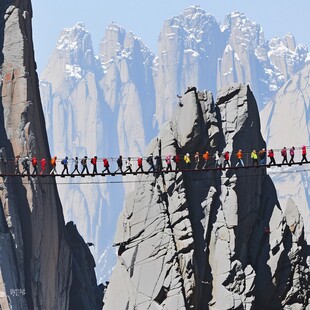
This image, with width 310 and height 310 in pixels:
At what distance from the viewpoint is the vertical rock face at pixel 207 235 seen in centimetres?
9931

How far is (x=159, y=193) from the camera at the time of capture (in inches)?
4001

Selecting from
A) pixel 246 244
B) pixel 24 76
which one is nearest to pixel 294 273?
pixel 246 244

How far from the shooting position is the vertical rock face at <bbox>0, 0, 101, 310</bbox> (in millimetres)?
117812

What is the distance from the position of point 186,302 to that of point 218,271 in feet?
17.8

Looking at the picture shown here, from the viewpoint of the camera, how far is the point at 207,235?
102625 mm

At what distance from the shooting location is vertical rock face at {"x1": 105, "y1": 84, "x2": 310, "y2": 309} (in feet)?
326

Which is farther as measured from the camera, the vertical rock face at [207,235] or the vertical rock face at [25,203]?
the vertical rock face at [25,203]

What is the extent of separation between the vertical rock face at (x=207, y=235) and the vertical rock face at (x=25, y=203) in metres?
18.4

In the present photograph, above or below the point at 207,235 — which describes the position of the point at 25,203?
above

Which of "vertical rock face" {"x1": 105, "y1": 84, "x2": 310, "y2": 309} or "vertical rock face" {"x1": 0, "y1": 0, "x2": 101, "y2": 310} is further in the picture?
"vertical rock face" {"x1": 0, "y1": 0, "x2": 101, "y2": 310}

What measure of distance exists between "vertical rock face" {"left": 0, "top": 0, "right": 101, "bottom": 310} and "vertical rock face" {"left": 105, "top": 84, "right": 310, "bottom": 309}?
1840cm

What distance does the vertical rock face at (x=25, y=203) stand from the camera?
387ft

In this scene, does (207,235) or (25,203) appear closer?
(207,235)

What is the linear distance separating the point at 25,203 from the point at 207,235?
26770 millimetres
